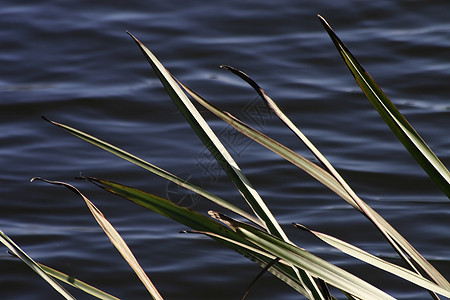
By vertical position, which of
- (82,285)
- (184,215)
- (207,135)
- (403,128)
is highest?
(403,128)

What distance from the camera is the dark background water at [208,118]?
1979 mm

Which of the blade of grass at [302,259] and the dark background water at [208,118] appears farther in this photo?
the dark background water at [208,118]

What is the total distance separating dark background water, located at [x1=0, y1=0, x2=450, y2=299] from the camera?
6.49 ft

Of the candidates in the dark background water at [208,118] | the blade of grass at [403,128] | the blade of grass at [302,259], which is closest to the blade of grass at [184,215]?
the blade of grass at [302,259]

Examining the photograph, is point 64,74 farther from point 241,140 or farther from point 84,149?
point 241,140

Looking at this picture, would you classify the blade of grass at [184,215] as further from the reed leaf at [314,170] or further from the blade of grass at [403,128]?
the blade of grass at [403,128]

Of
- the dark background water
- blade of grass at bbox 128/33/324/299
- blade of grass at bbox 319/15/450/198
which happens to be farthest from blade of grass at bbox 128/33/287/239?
Answer: the dark background water

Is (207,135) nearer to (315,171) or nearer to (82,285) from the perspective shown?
(315,171)

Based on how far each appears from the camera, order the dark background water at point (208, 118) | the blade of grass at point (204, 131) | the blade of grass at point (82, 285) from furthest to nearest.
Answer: the dark background water at point (208, 118) < the blade of grass at point (82, 285) < the blade of grass at point (204, 131)

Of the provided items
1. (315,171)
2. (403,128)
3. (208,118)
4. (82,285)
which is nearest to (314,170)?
(315,171)

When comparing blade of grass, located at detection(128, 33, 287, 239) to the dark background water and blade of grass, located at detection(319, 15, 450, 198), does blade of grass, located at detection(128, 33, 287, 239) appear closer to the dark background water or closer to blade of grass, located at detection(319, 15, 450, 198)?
blade of grass, located at detection(319, 15, 450, 198)

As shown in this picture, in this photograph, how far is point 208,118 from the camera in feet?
9.15

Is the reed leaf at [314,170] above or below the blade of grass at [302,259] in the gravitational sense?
above

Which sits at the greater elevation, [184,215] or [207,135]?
[207,135]
